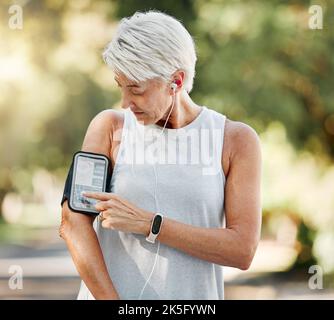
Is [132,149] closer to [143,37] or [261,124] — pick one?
[143,37]

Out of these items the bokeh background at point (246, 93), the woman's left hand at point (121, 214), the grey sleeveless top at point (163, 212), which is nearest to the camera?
the woman's left hand at point (121, 214)

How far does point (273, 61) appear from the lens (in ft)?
29.2

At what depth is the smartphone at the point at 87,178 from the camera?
5.75 ft

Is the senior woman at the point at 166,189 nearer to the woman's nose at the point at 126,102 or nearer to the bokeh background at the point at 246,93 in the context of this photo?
the woman's nose at the point at 126,102

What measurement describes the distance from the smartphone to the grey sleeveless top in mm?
38

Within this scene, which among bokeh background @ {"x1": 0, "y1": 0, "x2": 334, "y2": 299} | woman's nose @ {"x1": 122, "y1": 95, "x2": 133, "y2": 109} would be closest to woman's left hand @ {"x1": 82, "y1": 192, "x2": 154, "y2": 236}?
woman's nose @ {"x1": 122, "y1": 95, "x2": 133, "y2": 109}

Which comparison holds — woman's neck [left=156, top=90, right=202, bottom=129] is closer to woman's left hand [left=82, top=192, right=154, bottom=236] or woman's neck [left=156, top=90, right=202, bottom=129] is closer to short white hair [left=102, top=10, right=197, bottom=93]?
short white hair [left=102, top=10, right=197, bottom=93]

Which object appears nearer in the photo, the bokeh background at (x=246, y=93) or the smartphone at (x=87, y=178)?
the smartphone at (x=87, y=178)

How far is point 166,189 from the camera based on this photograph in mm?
1814

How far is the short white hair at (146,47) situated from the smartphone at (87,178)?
0.20 m

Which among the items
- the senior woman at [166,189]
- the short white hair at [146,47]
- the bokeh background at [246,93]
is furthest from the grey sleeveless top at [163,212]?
the bokeh background at [246,93]

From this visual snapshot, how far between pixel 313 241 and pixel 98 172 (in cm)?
631
